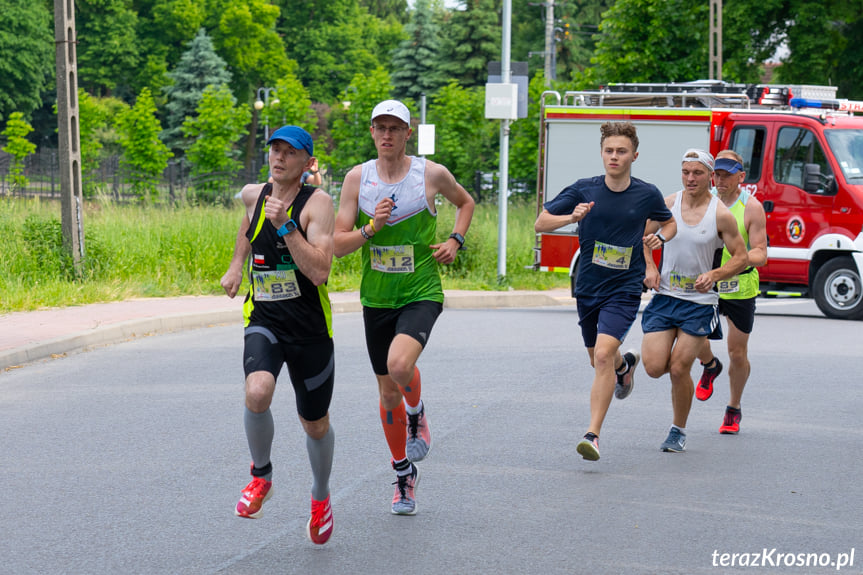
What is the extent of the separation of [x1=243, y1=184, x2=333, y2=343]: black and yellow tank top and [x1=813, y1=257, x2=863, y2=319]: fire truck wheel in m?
12.2

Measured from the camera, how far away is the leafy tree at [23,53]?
6875cm

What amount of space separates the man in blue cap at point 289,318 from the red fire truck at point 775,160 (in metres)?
11.8

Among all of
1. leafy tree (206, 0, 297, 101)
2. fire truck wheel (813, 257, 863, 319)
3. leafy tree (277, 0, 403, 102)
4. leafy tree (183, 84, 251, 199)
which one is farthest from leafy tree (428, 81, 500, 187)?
leafy tree (277, 0, 403, 102)

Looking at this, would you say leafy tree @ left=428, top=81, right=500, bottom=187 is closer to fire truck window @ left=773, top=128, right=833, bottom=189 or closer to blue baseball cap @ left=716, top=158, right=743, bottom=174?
fire truck window @ left=773, top=128, right=833, bottom=189

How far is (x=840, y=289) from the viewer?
53.8 feet

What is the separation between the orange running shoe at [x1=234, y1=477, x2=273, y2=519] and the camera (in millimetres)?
5392

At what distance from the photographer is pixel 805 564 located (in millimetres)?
5461

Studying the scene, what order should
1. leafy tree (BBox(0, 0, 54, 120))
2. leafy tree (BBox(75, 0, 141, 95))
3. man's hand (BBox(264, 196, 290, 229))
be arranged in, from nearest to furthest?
1. man's hand (BBox(264, 196, 290, 229))
2. leafy tree (BBox(0, 0, 54, 120))
3. leafy tree (BBox(75, 0, 141, 95))

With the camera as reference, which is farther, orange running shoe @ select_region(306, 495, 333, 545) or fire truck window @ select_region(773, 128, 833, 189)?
fire truck window @ select_region(773, 128, 833, 189)

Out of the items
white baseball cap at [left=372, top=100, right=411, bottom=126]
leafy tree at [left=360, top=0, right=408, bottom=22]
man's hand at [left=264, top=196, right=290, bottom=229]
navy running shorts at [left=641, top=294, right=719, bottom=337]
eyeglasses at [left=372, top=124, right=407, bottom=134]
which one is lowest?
navy running shorts at [left=641, top=294, right=719, bottom=337]

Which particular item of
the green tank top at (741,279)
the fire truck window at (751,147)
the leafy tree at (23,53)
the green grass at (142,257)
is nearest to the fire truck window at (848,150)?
→ the fire truck window at (751,147)

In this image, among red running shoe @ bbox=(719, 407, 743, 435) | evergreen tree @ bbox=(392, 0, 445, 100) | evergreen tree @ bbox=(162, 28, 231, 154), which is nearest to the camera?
red running shoe @ bbox=(719, 407, 743, 435)

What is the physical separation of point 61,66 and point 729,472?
11.9 meters

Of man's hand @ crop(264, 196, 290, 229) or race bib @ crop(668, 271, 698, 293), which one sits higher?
man's hand @ crop(264, 196, 290, 229)
